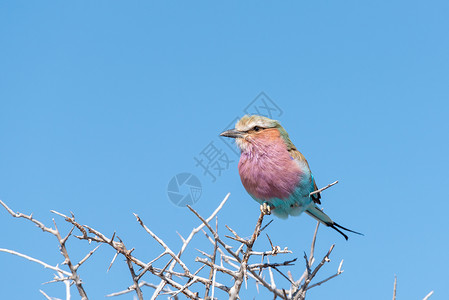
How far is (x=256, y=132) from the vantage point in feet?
14.0

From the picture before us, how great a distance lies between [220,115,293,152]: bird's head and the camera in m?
4.18

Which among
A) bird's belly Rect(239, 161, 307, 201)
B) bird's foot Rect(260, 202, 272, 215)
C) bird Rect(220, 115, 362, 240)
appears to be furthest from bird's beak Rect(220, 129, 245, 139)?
bird's foot Rect(260, 202, 272, 215)

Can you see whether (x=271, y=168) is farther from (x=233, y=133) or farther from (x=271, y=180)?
(x=233, y=133)

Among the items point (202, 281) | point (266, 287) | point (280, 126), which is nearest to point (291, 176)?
point (280, 126)

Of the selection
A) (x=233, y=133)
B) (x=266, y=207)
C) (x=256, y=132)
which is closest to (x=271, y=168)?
(x=266, y=207)

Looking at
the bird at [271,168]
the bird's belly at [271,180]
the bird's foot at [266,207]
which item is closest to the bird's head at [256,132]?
the bird at [271,168]

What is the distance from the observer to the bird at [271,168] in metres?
3.93

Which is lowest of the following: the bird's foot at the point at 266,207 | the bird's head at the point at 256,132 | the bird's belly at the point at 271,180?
the bird's foot at the point at 266,207

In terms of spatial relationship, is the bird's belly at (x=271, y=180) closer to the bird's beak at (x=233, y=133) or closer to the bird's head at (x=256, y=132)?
the bird's head at (x=256, y=132)

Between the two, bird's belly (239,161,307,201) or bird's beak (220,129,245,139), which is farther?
bird's beak (220,129,245,139)

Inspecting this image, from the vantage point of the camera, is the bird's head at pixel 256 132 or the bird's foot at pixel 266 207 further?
the bird's head at pixel 256 132

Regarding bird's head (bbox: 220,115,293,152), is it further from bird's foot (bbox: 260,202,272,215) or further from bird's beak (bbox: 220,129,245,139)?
bird's foot (bbox: 260,202,272,215)

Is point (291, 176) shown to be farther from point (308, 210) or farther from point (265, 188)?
point (308, 210)

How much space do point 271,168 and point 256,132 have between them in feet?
1.53
